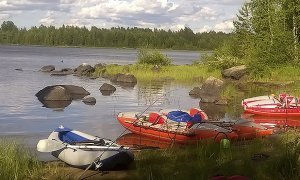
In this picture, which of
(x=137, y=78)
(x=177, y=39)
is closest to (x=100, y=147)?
(x=137, y=78)

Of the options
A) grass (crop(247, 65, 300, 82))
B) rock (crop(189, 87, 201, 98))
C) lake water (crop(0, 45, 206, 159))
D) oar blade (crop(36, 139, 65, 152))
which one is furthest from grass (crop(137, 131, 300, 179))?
grass (crop(247, 65, 300, 82))

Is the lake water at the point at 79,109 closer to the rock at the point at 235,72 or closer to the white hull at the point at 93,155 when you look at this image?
the white hull at the point at 93,155

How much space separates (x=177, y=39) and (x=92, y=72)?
135 m

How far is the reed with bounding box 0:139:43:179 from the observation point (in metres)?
9.62

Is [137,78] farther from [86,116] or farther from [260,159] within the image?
[260,159]

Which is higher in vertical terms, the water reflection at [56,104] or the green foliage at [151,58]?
the green foliage at [151,58]

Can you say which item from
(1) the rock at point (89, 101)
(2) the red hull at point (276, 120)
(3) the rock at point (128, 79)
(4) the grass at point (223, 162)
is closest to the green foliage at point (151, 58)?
(3) the rock at point (128, 79)

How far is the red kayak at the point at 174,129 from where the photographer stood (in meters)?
15.6

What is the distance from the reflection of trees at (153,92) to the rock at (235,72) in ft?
22.3

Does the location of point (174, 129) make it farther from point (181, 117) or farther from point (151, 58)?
point (151, 58)

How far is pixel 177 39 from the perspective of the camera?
185 m

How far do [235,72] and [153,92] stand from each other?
12322 millimetres

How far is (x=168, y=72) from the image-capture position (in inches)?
1902

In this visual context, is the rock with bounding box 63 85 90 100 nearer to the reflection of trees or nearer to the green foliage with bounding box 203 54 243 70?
the reflection of trees
